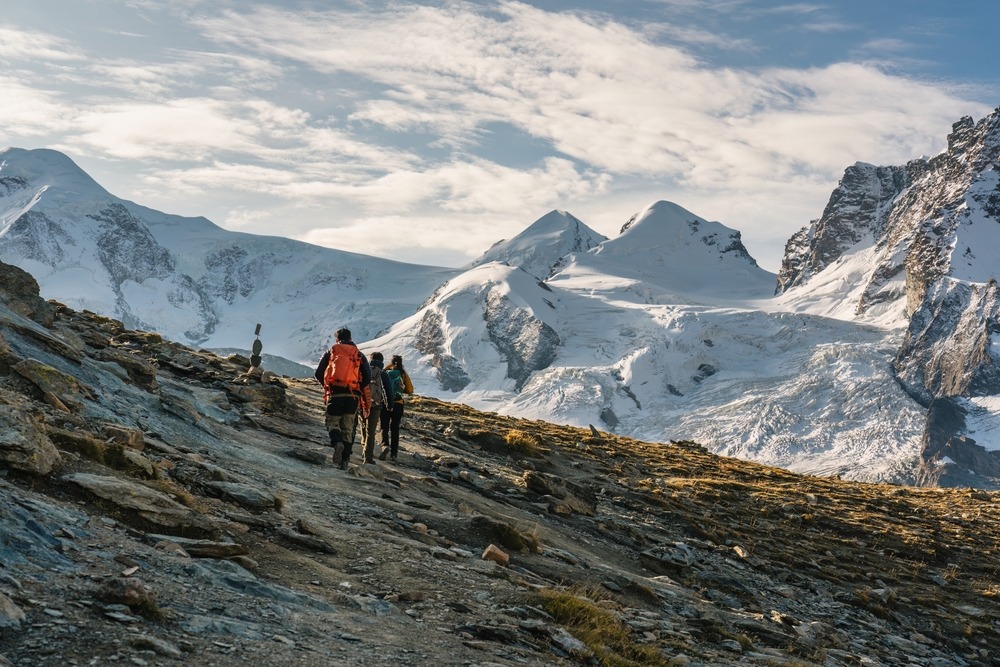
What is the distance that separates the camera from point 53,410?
12.3 metres

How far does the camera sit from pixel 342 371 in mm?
17359

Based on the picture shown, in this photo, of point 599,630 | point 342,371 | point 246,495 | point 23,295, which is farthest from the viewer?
point 23,295

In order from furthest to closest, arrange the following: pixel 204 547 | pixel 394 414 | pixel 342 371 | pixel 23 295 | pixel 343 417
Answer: pixel 394 414 → pixel 23 295 → pixel 342 371 → pixel 343 417 → pixel 204 547

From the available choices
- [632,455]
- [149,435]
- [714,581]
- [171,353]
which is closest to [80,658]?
[149,435]

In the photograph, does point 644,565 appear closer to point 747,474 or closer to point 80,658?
point 80,658

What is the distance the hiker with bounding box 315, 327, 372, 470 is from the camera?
676 inches

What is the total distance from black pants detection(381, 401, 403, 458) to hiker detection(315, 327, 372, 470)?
224 cm

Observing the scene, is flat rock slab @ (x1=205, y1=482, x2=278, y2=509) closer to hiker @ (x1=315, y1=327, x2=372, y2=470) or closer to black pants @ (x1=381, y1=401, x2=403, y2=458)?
hiker @ (x1=315, y1=327, x2=372, y2=470)

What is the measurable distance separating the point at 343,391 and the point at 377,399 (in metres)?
1.75

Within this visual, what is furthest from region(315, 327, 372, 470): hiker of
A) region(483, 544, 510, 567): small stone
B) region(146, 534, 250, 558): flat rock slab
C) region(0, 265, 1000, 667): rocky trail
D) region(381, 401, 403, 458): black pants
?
region(146, 534, 250, 558): flat rock slab

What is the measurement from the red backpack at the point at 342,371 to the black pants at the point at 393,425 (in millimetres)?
2460

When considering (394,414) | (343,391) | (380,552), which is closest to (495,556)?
(380,552)

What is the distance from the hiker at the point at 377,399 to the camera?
18.2 m

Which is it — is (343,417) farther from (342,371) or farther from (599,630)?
(599,630)
